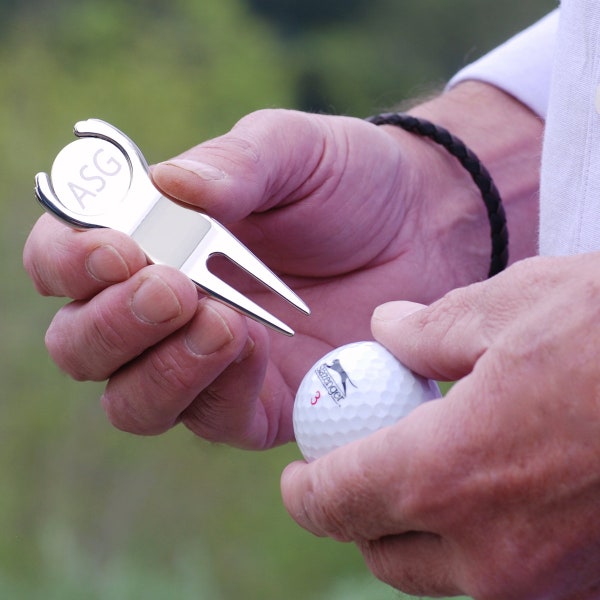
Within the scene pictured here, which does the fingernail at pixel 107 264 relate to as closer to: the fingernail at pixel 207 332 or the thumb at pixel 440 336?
the fingernail at pixel 207 332

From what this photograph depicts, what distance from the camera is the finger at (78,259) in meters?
1.29

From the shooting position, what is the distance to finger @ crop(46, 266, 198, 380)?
128 centimetres

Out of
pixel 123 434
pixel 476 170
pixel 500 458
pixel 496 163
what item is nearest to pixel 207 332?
pixel 500 458

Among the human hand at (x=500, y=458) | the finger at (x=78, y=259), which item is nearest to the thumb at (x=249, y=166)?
the finger at (x=78, y=259)

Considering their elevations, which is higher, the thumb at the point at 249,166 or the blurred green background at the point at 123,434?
the thumb at the point at 249,166

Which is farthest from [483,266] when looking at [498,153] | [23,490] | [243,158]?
[23,490]

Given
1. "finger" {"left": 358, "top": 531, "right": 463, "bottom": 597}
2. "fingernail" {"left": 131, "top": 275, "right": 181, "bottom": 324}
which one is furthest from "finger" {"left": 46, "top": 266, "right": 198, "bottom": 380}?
"finger" {"left": 358, "top": 531, "right": 463, "bottom": 597}

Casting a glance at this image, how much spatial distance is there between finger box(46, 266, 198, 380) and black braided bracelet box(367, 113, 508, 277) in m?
0.75

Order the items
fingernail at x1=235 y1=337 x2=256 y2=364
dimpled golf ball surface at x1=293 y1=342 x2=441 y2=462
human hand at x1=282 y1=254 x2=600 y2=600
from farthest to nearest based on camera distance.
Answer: fingernail at x1=235 y1=337 x2=256 y2=364 → dimpled golf ball surface at x1=293 y1=342 x2=441 y2=462 → human hand at x1=282 y1=254 x2=600 y2=600

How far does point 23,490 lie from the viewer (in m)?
5.68

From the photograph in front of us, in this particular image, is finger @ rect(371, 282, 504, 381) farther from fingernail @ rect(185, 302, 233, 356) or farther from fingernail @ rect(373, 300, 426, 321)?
fingernail @ rect(185, 302, 233, 356)

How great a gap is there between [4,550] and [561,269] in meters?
4.31

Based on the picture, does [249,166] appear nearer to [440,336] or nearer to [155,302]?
[155,302]

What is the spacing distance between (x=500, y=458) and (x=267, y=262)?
0.81m
